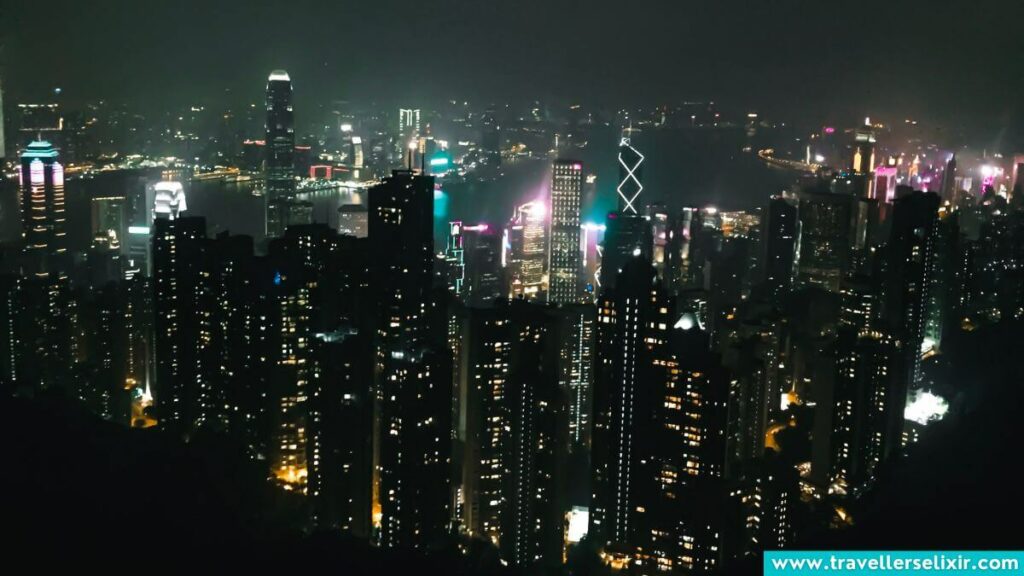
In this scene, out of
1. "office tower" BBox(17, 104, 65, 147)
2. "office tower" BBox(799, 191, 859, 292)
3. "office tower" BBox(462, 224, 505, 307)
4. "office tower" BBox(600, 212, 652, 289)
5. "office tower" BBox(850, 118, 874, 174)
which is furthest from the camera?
"office tower" BBox(850, 118, 874, 174)

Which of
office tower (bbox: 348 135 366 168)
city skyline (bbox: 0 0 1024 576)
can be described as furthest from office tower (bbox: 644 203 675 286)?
office tower (bbox: 348 135 366 168)

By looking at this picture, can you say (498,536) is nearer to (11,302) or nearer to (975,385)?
(975,385)

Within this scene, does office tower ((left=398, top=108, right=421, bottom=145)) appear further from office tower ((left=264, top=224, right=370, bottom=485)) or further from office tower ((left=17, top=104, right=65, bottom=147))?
office tower ((left=264, top=224, right=370, bottom=485))

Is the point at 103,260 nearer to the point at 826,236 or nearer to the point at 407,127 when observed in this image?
the point at 407,127

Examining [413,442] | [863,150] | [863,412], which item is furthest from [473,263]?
[863,150]

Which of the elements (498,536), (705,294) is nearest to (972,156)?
(705,294)

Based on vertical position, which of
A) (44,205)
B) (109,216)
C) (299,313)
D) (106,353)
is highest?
(44,205)

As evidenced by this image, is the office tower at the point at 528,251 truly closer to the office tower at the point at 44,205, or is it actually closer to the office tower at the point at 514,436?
the office tower at the point at 514,436

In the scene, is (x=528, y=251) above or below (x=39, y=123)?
below
